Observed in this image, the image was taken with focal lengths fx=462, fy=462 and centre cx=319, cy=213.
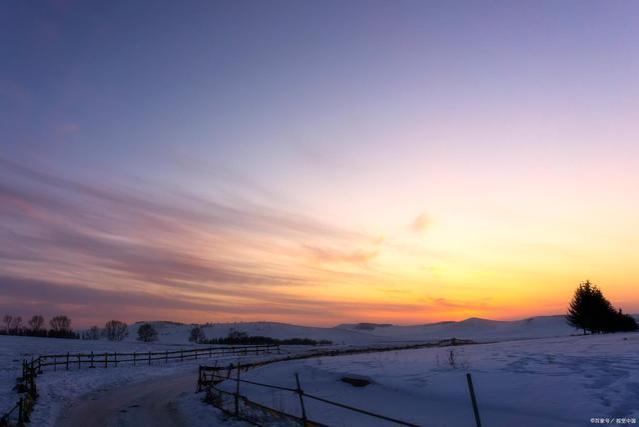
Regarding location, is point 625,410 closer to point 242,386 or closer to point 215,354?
point 242,386

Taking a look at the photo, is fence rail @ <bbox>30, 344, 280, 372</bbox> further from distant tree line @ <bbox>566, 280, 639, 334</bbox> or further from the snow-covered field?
distant tree line @ <bbox>566, 280, 639, 334</bbox>

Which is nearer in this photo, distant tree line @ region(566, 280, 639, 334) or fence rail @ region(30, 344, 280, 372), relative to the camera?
fence rail @ region(30, 344, 280, 372)

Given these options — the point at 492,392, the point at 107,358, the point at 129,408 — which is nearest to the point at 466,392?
the point at 492,392

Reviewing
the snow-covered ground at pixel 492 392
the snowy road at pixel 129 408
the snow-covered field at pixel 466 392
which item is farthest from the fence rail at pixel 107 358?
the snow-covered ground at pixel 492 392

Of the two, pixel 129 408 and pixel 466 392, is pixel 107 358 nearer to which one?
pixel 129 408

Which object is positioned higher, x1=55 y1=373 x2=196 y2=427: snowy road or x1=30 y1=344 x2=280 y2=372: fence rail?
x1=55 y1=373 x2=196 y2=427: snowy road

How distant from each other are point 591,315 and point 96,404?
77.9 meters

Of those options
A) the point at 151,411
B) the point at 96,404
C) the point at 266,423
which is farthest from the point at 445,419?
the point at 96,404

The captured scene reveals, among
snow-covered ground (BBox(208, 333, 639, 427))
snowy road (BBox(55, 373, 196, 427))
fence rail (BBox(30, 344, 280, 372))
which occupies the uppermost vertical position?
snow-covered ground (BBox(208, 333, 639, 427))

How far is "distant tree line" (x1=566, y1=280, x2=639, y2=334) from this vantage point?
76.4m

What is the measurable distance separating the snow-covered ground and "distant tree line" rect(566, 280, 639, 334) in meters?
56.2

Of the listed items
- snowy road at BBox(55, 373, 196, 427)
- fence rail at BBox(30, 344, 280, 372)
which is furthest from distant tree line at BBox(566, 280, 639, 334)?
snowy road at BBox(55, 373, 196, 427)

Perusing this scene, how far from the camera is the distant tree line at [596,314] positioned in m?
76.4

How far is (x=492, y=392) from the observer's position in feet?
64.1
